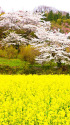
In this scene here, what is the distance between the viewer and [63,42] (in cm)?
1778

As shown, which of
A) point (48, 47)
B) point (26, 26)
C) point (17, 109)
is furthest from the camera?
point (26, 26)

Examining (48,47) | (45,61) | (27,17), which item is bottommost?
(45,61)

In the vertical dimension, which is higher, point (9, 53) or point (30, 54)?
point (30, 54)

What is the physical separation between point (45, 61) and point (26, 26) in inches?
341

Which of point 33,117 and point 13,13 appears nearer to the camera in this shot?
point 33,117

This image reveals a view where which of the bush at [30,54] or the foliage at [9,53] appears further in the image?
the foliage at [9,53]

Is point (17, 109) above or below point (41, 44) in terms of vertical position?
above

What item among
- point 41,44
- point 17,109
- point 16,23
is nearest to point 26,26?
point 16,23

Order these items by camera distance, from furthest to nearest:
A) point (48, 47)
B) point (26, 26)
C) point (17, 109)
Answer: point (26, 26), point (48, 47), point (17, 109)

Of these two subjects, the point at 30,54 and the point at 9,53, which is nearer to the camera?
the point at 30,54

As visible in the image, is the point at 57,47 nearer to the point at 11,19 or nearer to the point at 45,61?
the point at 45,61

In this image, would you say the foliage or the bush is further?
the foliage

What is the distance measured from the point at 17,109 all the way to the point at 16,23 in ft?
73.6

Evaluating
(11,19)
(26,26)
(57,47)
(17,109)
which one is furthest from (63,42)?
(17,109)
